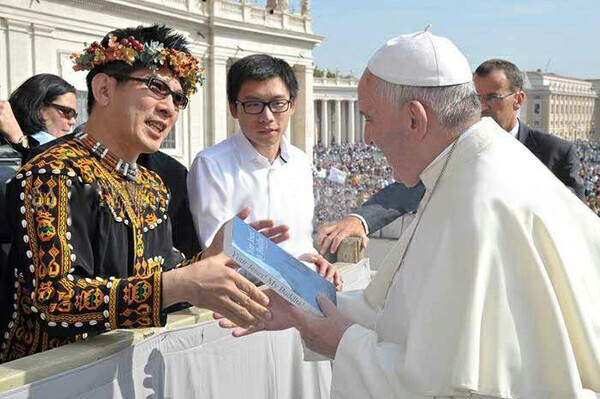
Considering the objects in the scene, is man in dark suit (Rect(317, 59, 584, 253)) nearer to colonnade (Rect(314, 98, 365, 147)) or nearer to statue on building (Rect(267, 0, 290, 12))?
statue on building (Rect(267, 0, 290, 12))

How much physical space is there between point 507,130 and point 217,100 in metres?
25.8

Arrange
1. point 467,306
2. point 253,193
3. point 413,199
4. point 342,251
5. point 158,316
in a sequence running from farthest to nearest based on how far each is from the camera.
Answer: point 413,199, point 342,251, point 253,193, point 158,316, point 467,306

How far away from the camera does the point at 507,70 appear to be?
4.08 metres

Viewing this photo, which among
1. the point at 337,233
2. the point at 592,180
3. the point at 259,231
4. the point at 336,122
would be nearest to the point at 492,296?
the point at 259,231

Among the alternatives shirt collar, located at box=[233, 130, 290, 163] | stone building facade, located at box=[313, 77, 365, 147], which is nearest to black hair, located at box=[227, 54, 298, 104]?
shirt collar, located at box=[233, 130, 290, 163]

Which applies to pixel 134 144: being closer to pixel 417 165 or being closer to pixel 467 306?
pixel 417 165

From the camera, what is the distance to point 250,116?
10.3 feet

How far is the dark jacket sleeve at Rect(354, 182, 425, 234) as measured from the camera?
401 cm

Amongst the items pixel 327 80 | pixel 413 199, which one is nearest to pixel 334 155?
pixel 327 80

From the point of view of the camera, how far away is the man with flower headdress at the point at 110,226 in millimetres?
1864

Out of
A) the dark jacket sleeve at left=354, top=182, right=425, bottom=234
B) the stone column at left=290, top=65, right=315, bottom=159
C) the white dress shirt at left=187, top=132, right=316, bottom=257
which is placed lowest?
the dark jacket sleeve at left=354, top=182, right=425, bottom=234

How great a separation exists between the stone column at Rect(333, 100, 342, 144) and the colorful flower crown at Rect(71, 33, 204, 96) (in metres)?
65.9

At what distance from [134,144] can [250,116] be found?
979mm

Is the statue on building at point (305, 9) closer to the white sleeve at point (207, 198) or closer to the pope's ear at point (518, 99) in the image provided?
the pope's ear at point (518, 99)
